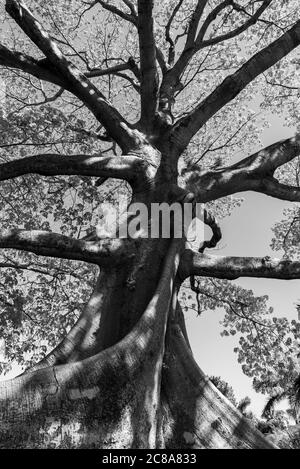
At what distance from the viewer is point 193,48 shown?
9.65 metres

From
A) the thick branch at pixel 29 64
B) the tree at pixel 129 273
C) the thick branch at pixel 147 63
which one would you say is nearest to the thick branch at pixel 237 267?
the tree at pixel 129 273

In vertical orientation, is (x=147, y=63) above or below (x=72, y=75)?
above

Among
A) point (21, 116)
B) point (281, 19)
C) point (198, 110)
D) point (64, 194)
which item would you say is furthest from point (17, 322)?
point (281, 19)

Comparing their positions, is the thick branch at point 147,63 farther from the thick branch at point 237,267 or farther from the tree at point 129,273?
the thick branch at point 237,267

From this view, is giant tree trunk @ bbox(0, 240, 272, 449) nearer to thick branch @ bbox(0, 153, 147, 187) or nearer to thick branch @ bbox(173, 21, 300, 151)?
thick branch @ bbox(0, 153, 147, 187)

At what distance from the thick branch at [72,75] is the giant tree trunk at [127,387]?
2497 millimetres

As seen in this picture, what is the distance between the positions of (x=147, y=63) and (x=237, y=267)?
399 cm

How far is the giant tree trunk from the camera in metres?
3.21

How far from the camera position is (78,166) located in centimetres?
582

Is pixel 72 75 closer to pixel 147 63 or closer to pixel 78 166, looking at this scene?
pixel 147 63

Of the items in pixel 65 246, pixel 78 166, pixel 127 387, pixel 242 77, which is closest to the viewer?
pixel 127 387

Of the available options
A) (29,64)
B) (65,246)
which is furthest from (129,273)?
(29,64)
